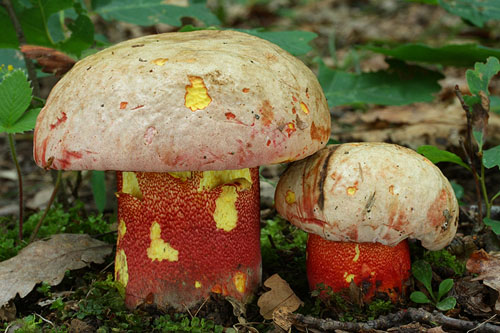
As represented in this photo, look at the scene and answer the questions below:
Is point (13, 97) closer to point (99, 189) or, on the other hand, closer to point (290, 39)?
point (99, 189)

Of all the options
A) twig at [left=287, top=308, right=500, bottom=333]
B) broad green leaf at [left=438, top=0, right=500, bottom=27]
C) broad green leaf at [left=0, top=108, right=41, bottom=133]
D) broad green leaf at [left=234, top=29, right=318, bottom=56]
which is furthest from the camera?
broad green leaf at [left=438, top=0, right=500, bottom=27]

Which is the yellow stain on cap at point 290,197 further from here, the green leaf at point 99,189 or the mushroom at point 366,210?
the green leaf at point 99,189

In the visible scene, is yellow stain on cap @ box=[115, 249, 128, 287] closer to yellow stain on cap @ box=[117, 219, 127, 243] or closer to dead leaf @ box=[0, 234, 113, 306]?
yellow stain on cap @ box=[117, 219, 127, 243]

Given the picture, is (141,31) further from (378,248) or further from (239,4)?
(378,248)

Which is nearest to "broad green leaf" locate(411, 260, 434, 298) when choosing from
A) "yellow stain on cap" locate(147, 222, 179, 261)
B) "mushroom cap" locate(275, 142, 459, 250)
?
"mushroom cap" locate(275, 142, 459, 250)

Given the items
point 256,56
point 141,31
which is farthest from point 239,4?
point 256,56

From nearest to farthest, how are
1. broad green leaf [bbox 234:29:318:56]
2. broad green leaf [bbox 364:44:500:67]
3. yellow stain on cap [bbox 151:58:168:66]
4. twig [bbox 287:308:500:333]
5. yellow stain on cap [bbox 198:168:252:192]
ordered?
1. yellow stain on cap [bbox 151:58:168:66]
2. twig [bbox 287:308:500:333]
3. yellow stain on cap [bbox 198:168:252:192]
4. broad green leaf [bbox 234:29:318:56]
5. broad green leaf [bbox 364:44:500:67]

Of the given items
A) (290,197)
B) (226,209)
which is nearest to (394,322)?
(290,197)
